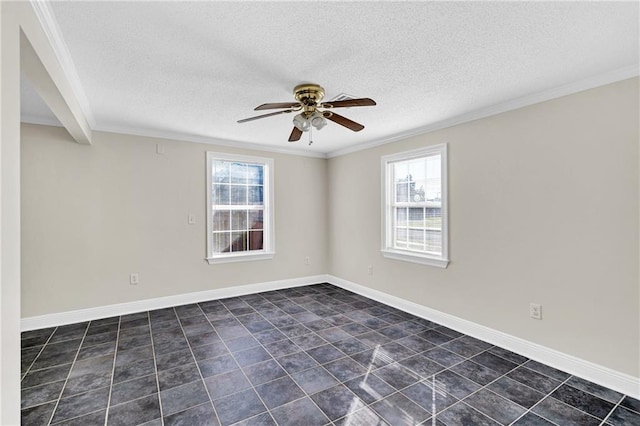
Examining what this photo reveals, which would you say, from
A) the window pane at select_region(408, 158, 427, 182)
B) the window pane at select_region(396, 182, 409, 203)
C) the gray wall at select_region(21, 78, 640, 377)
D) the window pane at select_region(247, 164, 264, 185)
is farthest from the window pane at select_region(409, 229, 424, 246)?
the window pane at select_region(247, 164, 264, 185)

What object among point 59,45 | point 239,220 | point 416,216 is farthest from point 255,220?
point 59,45

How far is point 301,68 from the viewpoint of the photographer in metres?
2.23

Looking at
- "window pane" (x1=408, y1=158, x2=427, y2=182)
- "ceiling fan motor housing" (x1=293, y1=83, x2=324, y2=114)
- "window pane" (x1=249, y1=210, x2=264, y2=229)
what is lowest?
"window pane" (x1=249, y1=210, x2=264, y2=229)

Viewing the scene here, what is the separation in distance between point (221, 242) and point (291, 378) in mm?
2736

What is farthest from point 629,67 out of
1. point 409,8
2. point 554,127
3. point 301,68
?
point 301,68

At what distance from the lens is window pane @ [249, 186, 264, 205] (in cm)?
491

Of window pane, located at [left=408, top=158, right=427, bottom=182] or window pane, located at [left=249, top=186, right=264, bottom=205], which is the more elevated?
window pane, located at [left=408, top=158, right=427, bottom=182]

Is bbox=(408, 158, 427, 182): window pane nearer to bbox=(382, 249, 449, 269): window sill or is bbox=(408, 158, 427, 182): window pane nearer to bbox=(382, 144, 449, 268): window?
bbox=(382, 144, 449, 268): window

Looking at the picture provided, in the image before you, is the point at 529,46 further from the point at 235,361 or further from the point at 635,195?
the point at 235,361

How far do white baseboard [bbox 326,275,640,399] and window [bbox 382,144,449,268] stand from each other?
0.61 m

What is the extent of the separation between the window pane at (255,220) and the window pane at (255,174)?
1.60 feet

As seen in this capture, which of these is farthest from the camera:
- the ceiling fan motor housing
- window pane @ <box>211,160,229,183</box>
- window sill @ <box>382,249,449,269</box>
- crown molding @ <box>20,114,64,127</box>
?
window pane @ <box>211,160,229,183</box>

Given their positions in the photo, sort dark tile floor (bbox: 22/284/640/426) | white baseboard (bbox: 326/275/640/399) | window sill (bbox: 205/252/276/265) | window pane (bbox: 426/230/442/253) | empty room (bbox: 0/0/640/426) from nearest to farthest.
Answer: empty room (bbox: 0/0/640/426) < dark tile floor (bbox: 22/284/640/426) < white baseboard (bbox: 326/275/640/399) < window pane (bbox: 426/230/442/253) < window sill (bbox: 205/252/276/265)

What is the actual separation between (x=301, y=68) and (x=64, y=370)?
3098mm
